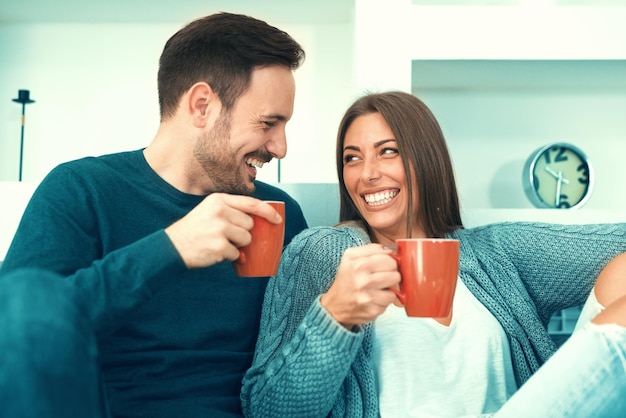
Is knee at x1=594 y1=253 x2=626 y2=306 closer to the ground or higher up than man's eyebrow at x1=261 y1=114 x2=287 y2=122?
closer to the ground

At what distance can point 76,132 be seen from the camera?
2.15 metres

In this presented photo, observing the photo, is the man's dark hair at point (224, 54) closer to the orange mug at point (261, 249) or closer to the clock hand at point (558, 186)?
the orange mug at point (261, 249)

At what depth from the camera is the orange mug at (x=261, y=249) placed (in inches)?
36.1

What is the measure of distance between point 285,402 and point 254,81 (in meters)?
0.61

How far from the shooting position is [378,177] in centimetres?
137

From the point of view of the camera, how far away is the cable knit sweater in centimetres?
103

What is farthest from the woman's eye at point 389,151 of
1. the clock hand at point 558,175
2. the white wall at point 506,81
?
the clock hand at point 558,175

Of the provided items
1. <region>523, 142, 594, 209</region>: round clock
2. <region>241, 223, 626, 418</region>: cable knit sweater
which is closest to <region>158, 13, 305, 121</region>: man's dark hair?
<region>241, 223, 626, 418</region>: cable knit sweater

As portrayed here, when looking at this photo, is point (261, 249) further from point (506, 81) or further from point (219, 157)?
point (506, 81)

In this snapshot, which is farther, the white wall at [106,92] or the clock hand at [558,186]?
the white wall at [106,92]

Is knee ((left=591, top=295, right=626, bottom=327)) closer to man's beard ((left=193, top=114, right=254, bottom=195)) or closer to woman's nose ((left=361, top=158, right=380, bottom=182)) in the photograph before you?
woman's nose ((left=361, top=158, right=380, bottom=182))

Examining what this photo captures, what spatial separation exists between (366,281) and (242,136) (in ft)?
1.77

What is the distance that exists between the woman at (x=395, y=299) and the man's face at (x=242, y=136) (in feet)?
0.58

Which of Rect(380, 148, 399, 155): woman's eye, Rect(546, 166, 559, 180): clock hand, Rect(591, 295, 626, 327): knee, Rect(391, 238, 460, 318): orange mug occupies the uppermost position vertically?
Rect(546, 166, 559, 180): clock hand
